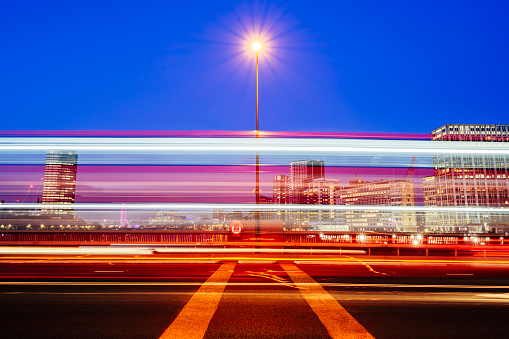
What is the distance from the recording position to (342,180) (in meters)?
12.5

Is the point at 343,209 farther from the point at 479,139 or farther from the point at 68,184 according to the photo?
the point at 68,184

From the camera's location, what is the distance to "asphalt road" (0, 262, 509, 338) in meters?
4.17

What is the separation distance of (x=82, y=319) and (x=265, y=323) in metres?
2.48

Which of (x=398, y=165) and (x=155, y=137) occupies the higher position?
(x=155, y=137)

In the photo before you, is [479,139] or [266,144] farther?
[479,139]

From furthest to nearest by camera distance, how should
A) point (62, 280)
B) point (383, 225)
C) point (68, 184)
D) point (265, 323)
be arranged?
point (383, 225)
point (68, 184)
point (62, 280)
point (265, 323)

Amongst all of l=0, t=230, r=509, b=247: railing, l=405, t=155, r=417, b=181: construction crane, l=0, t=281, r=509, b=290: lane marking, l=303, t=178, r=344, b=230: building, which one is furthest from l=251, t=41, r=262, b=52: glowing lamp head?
l=0, t=281, r=509, b=290: lane marking

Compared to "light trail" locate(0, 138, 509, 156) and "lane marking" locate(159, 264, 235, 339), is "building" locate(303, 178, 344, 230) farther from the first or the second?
"lane marking" locate(159, 264, 235, 339)

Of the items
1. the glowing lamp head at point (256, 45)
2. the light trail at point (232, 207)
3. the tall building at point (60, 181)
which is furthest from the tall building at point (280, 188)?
the glowing lamp head at point (256, 45)

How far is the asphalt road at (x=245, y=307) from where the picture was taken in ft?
13.7

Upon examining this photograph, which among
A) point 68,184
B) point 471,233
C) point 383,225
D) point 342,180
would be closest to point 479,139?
point 471,233

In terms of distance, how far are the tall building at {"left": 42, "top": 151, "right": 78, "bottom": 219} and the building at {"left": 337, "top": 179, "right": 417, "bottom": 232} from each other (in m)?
9.83

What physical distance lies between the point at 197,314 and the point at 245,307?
2.72 feet

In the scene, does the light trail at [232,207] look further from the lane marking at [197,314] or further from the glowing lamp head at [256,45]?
the glowing lamp head at [256,45]
